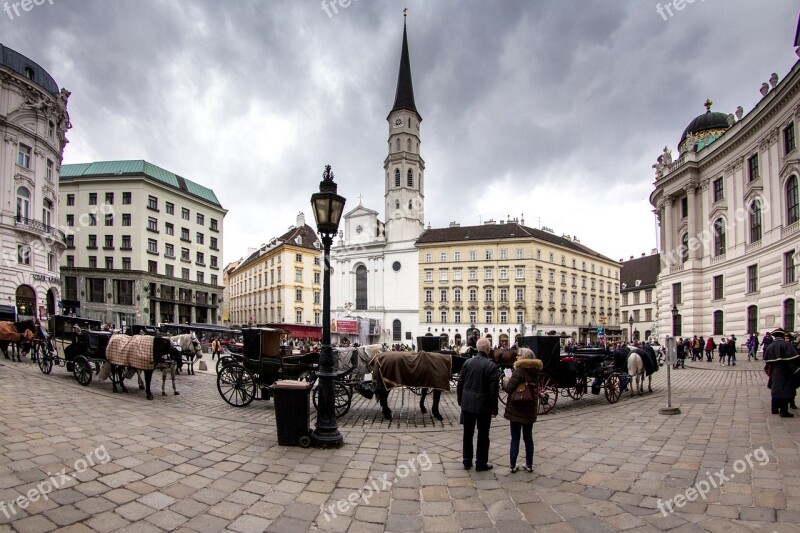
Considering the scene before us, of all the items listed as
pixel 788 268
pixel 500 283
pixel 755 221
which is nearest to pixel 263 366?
pixel 788 268

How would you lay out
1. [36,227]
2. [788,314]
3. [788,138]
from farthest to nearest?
[36,227]
[788,138]
[788,314]

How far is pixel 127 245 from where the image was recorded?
48.2 metres

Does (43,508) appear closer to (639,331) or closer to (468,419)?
(468,419)

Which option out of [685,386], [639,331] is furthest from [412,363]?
[639,331]

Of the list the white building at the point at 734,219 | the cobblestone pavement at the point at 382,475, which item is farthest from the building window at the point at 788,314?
the cobblestone pavement at the point at 382,475

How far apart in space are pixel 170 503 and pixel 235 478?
892 millimetres

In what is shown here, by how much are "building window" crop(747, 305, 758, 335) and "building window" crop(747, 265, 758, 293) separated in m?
1.09

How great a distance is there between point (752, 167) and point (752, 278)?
23.6 feet

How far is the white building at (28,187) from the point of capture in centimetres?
2922

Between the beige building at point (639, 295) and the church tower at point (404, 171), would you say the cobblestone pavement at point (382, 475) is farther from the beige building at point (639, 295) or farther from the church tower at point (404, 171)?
the beige building at point (639, 295)

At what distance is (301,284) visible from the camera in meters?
64.4

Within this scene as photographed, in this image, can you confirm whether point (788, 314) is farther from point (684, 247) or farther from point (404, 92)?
point (404, 92)

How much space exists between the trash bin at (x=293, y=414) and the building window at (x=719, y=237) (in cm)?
3357

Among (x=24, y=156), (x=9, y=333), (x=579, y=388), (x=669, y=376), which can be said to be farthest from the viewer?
(x=24, y=156)
